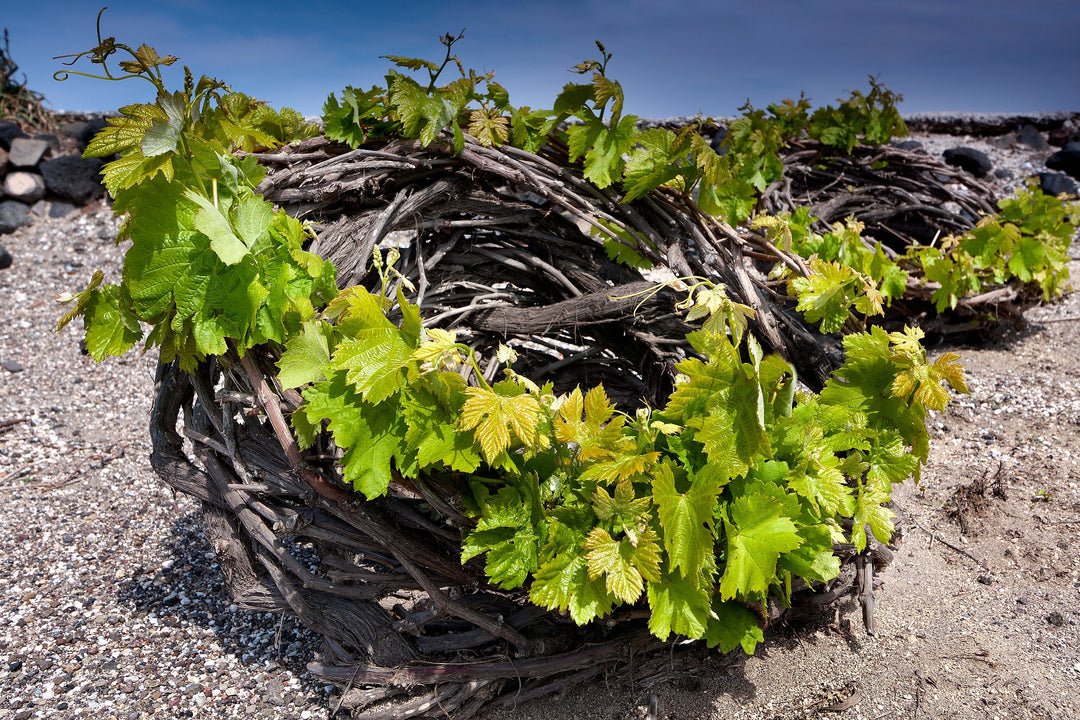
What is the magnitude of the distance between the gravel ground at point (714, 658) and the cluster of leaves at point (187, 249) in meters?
0.94

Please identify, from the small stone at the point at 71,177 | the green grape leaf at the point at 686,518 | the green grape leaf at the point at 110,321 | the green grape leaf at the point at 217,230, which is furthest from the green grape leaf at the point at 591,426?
the small stone at the point at 71,177

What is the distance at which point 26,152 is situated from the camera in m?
5.65

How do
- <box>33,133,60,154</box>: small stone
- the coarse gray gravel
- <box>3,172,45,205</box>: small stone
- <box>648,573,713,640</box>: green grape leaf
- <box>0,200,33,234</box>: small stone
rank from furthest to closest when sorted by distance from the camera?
<box>33,133,60,154</box>: small stone < <box>3,172,45,205</box>: small stone < <box>0,200,33,234</box>: small stone < the coarse gray gravel < <box>648,573,713,640</box>: green grape leaf

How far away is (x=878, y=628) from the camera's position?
76.5 inches

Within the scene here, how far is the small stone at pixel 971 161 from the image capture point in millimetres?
6355

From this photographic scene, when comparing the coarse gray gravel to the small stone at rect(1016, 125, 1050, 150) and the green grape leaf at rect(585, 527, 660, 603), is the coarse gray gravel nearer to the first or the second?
the green grape leaf at rect(585, 527, 660, 603)

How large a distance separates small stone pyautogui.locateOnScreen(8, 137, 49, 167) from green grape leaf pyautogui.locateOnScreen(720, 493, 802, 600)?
254 inches

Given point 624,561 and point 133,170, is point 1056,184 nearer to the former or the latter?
point 624,561

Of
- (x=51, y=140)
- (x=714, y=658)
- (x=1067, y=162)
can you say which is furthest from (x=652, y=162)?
(x=1067, y=162)

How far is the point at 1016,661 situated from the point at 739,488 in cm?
113

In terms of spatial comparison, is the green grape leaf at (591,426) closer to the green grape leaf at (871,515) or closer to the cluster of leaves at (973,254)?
the green grape leaf at (871,515)

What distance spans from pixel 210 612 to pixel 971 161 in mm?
6983

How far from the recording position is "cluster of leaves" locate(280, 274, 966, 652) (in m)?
1.26

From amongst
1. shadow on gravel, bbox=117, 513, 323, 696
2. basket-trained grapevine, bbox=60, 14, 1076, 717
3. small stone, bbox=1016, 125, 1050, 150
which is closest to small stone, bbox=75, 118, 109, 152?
shadow on gravel, bbox=117, 513, 323, 696
